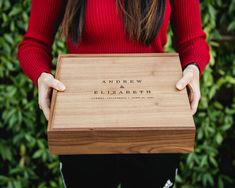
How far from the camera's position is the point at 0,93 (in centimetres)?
214

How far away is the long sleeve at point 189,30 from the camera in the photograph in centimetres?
126

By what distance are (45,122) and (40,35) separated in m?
0.99

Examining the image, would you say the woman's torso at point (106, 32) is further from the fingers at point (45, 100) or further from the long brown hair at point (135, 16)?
the fingers at point (45, 100)

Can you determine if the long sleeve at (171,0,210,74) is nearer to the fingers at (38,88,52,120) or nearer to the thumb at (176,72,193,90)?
the thumb at (176,72,193,90)

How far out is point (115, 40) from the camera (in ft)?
4.06

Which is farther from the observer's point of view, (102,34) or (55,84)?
(102,34)

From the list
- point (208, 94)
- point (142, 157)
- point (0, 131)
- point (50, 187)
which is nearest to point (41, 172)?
point (50, 187)

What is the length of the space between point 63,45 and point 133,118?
1.18m

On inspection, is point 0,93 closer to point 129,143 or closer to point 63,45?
point 63,45

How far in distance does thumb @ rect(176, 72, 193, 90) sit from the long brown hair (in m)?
0.18

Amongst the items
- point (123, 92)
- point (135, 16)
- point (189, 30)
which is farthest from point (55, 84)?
point (189, 30)

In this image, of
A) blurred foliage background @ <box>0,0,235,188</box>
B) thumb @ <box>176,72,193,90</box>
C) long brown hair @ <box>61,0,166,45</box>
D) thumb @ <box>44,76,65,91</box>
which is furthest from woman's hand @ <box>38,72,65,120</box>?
blurred foliage background @ <box>0,0,235,188</box>

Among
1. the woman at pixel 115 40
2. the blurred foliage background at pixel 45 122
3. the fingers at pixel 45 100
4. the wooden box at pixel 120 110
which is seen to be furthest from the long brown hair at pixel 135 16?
the blurred foliage background at pixel 45 122

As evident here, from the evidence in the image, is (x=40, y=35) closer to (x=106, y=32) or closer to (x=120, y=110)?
(x=106, y=32)
